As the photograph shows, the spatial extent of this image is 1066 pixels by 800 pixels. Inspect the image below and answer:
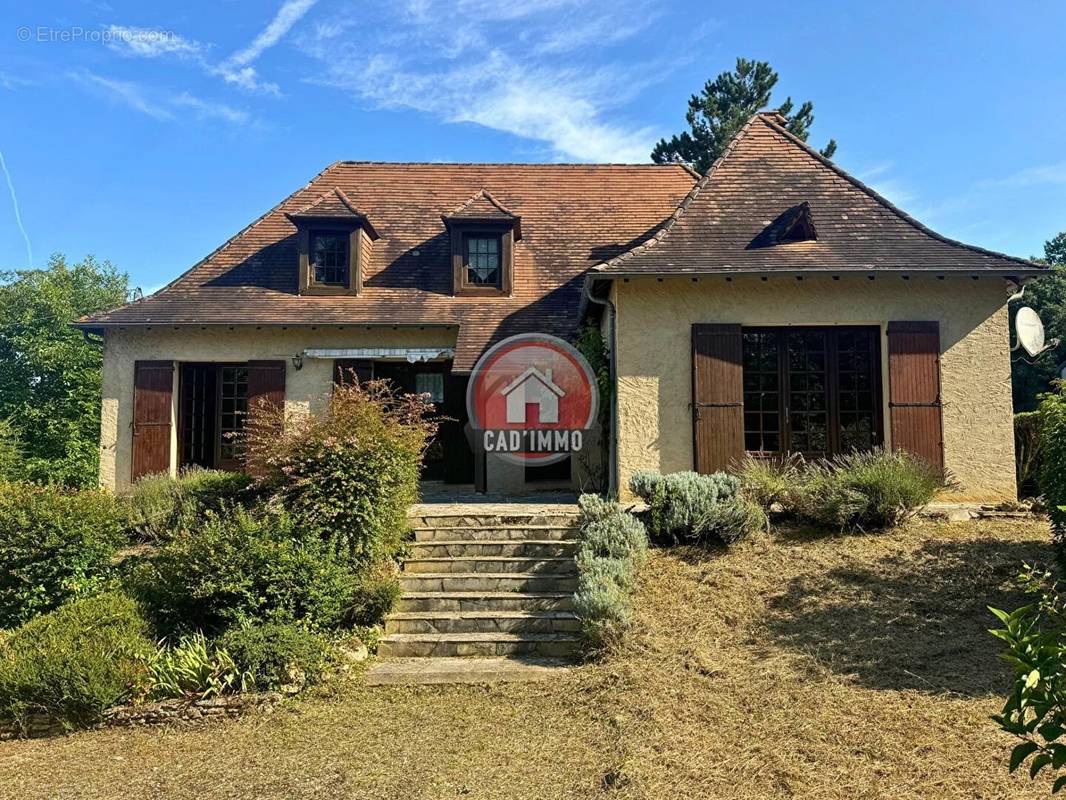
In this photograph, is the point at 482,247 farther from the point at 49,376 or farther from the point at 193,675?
the point at 49,376

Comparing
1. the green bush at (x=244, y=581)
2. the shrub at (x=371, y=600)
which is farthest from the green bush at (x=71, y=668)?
the shrub at (x=371, y=600)

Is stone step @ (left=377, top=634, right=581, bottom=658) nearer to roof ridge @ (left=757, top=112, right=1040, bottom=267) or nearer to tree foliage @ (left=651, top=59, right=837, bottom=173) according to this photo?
roof ridge @ (left=757, top=112, right=1040, bottom=267)

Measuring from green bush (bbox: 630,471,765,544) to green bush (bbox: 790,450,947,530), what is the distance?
2.39ft

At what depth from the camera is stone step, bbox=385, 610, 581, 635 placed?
7098 millimetres

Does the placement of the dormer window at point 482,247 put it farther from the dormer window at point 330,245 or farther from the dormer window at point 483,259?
the dormer window at point 330,245

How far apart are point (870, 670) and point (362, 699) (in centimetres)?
445

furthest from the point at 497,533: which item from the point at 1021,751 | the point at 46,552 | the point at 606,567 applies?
the point at 1021,751

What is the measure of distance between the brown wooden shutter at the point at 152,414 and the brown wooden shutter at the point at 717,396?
984 centimetres

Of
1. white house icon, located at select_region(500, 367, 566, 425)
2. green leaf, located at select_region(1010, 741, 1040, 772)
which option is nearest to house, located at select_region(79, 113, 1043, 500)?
white house icon, located at select_region(500, 367, 566, 425)

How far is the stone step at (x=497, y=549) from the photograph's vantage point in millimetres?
8352

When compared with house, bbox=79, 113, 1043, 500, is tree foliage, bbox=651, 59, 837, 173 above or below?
above

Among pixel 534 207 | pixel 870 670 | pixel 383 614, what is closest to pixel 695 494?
pixel 870 670

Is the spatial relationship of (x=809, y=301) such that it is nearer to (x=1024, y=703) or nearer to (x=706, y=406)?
(x=706, y=406)

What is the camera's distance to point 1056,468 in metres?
6.90
